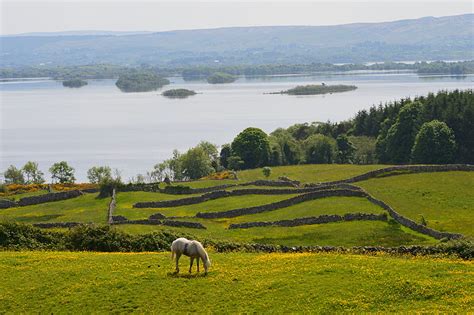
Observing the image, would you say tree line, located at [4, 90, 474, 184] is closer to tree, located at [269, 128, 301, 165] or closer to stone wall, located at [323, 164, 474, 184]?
tree, located at [269, 128, 301, 165]

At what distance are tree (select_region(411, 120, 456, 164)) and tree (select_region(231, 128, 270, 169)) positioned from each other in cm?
2555

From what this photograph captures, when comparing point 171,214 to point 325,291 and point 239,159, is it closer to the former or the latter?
point 325,291

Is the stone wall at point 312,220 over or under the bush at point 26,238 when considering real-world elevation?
A: under

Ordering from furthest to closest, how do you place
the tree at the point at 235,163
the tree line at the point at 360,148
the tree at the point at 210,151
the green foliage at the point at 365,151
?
the tree at the point at 210,151, the green foliage at the point at 365,151, the tree at the point at 235,163, the tree line at the point at 360,148

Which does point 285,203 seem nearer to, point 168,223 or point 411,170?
point 168,223

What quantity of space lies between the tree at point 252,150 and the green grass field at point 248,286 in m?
86.7

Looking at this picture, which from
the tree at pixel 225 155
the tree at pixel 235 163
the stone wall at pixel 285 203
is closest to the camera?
the stone wall at pixel 285 203

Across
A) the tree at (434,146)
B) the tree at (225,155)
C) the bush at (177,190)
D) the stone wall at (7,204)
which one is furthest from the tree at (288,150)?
the stone wall at (7,204)

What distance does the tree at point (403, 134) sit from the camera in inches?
4584

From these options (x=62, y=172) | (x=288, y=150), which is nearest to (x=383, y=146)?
(x=288, y=150)

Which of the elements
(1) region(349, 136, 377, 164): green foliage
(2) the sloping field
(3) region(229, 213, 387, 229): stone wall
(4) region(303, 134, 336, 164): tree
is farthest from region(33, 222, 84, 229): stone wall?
(1) region(349, 136, 377, 164): green foliage

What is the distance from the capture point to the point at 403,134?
389ft

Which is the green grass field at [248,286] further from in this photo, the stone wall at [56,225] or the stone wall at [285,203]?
the stone wall at [285,203]

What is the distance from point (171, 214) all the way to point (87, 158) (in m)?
102
